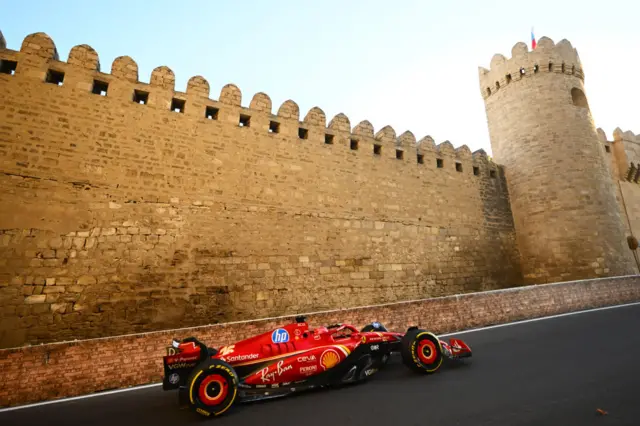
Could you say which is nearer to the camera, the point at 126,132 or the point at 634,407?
Result: the point at 634,407

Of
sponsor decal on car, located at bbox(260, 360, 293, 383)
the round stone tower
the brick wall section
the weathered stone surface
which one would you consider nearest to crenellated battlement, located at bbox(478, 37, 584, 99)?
the round stone tower

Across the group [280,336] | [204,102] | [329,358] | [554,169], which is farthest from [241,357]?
[554,169]

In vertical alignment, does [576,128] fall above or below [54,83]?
above

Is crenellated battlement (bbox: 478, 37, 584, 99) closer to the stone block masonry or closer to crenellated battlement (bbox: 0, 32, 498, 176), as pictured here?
crenellated battlement (bbox: 0, 32, 498, 176)

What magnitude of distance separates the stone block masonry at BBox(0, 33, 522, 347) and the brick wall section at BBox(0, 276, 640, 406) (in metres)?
1.93

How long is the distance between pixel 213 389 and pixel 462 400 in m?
2.45

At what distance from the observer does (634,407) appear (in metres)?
2.66

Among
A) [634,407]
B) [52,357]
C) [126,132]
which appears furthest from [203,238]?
[634,407]

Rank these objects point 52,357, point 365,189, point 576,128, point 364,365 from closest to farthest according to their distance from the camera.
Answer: point 364,365, point 52,357, point 365,189, point 576,128

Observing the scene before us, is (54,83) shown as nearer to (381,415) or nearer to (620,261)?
(381,415)

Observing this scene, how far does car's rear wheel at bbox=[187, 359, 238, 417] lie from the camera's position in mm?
3193

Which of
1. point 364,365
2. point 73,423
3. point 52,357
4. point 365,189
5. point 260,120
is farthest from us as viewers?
point 365,189

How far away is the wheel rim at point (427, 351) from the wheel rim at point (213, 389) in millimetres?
2334

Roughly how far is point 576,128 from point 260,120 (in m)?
11.6
